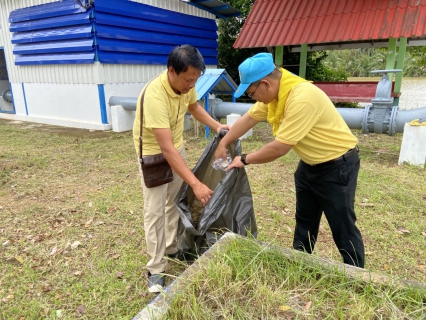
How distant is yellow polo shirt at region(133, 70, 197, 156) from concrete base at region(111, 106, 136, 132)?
5.50 meters

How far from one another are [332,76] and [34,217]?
37.6 ft

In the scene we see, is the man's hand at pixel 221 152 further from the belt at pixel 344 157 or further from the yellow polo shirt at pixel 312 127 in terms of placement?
the belt at pixel 344 157

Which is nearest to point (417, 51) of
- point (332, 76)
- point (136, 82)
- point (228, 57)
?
point (332, 76)

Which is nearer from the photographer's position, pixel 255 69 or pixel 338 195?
pixel 255 69

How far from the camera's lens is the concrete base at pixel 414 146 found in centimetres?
460

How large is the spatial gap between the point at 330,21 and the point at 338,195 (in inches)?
259

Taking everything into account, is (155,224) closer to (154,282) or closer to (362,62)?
(154,282)

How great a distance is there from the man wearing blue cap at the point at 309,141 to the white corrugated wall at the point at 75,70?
6096 millimetres

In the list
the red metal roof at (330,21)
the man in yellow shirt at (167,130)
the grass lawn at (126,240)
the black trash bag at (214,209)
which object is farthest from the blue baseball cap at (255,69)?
the red metal roof at (330,21)

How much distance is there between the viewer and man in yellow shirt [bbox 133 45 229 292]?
1933 mm

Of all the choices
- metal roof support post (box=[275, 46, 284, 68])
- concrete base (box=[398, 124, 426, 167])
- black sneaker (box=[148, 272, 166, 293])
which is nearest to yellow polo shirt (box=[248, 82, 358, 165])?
black sneaker (box=[148, 272, 166, 293])

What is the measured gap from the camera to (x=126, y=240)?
3.04 metres

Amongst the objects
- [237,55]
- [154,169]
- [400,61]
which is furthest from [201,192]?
[237,55]

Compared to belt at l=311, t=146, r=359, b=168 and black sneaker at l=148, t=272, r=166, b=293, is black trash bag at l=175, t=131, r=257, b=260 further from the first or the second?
belt at l=311, t=146, r=359, b=168
